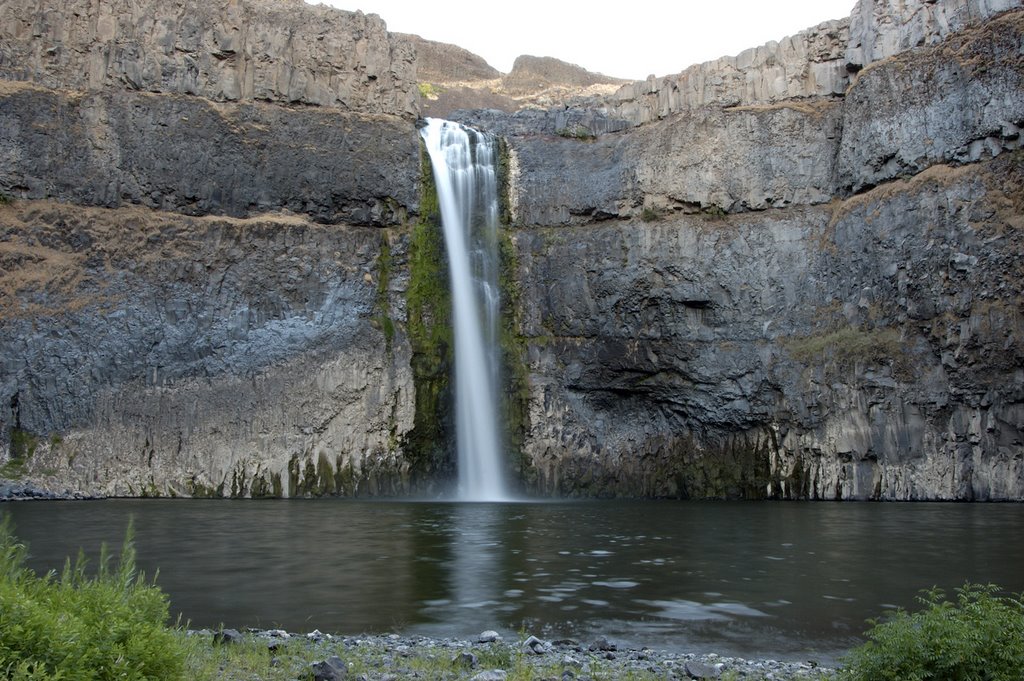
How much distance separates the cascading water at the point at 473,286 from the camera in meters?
32.9

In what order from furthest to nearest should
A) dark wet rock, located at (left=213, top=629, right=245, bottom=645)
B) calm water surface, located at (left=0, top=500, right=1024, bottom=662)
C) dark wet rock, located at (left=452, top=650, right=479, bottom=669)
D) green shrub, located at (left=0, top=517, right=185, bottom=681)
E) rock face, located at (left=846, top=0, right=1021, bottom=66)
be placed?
rock face, located at (left=846, top=0, right=1021, bottom=66) → calm water surface, located at (left=0, top=500, right=1024, bottom=662) → dark wet rock, located at (left=213, top=629, right=245, bottom=645) → dark wet rock, located at (left=452, top=650, right=479, bottom=669) → green shrub, located at (left=0, top=517, right=185, bottom=681)

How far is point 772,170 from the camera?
35.7 metres

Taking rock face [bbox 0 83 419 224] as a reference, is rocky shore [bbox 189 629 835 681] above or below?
below

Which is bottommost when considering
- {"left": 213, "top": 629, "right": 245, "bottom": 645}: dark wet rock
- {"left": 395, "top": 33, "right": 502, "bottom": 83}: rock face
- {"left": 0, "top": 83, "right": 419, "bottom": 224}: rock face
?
{"left": 213, "top": 629, "right": 245, "bottom": 645}: dark wet rock

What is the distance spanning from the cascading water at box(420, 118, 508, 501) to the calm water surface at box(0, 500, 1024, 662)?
7.61 metres

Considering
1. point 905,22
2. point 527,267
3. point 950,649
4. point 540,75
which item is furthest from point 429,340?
point 540,75

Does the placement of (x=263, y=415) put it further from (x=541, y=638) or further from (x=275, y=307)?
(x=541, y=638)

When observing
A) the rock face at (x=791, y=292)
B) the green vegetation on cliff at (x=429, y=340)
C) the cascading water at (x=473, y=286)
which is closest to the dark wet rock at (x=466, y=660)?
the cascading water at (x=473, y=286)

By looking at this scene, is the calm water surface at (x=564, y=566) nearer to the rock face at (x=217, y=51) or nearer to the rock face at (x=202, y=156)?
the rock face at (x=202, y=156)

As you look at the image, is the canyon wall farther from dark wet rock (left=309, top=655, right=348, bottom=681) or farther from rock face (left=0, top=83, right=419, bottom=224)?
dark wet rock (left=309, top=655, right=348, bottom=681)

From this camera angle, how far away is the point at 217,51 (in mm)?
36406

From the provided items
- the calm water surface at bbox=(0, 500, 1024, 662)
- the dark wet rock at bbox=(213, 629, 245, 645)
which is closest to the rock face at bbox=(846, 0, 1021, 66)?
the calm water surface at bbox=(0, 500, 1024, 662)

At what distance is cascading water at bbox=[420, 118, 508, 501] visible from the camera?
108ft

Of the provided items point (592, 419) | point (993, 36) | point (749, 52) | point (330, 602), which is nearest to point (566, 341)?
point (592, 419)
